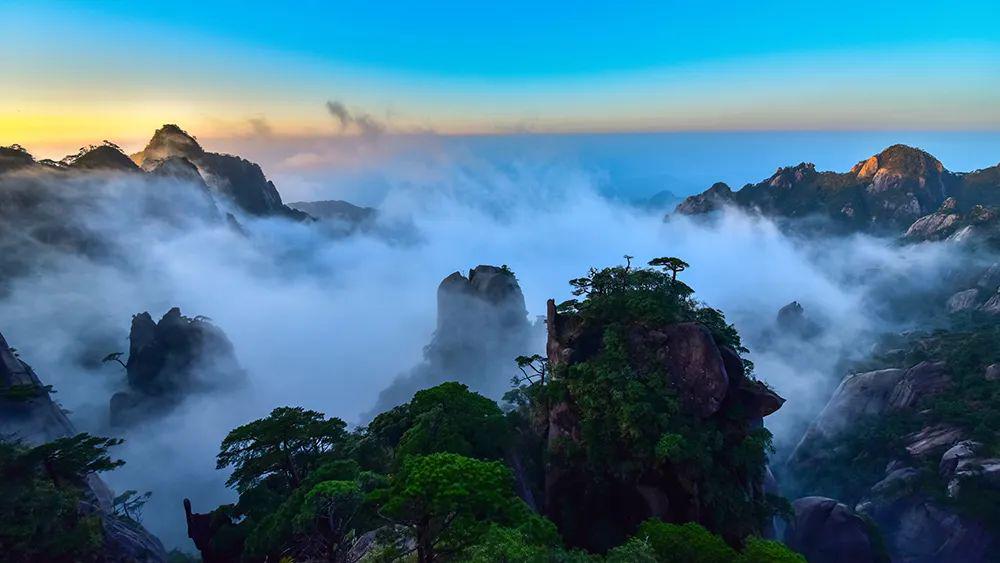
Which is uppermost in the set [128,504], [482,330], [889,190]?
[889,190]

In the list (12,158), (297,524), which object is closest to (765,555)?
(297,524)

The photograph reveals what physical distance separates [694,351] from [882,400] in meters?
51.6

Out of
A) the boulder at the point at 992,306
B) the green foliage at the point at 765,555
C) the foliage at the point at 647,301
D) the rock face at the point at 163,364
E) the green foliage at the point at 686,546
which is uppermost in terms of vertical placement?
the rock face at the point at 163,364

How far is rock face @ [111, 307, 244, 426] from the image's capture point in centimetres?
8619

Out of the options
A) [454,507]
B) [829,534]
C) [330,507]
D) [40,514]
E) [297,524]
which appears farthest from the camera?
[829,534]

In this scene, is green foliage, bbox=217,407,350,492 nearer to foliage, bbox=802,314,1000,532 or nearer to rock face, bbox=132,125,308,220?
foliage, bbox=802,314,1000,532

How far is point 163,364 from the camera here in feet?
294

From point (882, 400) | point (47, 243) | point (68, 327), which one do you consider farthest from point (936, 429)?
point (47, 243)

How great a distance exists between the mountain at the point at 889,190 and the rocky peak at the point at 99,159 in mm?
213648

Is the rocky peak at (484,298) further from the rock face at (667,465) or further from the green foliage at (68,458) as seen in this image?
the green foliage at (68,458)

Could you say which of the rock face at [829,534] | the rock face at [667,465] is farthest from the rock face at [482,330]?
the rock face at [667,465]

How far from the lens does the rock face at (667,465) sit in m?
30.1

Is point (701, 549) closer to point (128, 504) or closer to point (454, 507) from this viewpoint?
point (454, 507)

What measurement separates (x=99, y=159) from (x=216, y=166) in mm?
39116
